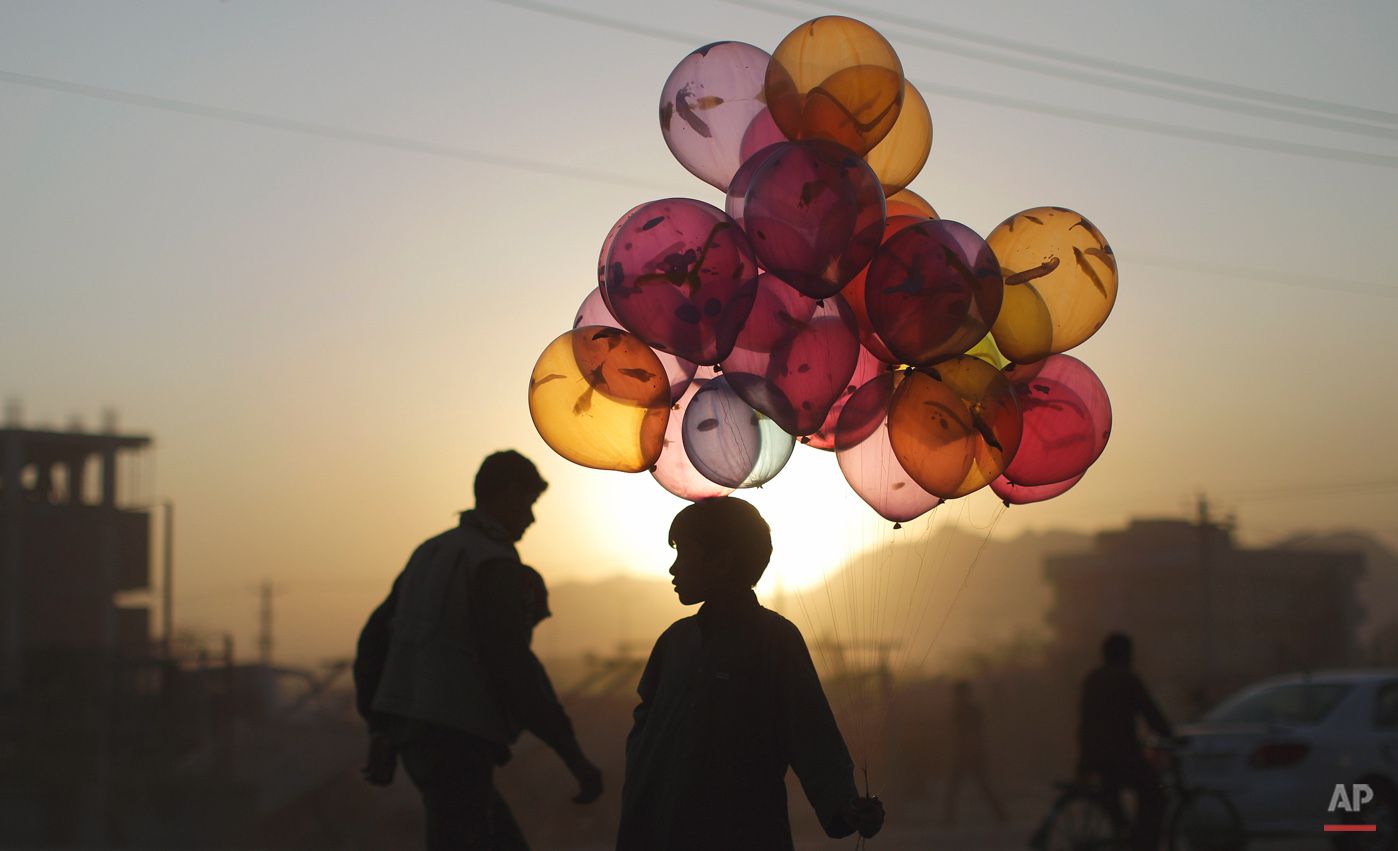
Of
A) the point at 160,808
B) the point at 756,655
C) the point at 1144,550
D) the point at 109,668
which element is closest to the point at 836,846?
the point at 756,655

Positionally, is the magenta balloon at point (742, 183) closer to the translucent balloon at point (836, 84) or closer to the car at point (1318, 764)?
the translucent balloon at point (836, 84)

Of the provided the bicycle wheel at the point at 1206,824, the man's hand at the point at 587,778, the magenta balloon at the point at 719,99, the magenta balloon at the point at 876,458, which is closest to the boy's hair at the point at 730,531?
the magenta balloon at the point at 876,458

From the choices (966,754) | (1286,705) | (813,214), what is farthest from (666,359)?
(966,754)

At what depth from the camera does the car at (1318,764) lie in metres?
8.31

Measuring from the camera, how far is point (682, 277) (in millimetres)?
3199

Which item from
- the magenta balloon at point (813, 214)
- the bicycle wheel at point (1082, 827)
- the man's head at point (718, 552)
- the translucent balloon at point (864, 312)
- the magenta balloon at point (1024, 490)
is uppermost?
the magenta balloon at point (813, 214)

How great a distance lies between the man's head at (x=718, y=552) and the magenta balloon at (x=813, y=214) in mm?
777

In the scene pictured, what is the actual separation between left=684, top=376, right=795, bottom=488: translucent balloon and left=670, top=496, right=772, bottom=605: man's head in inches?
29.7

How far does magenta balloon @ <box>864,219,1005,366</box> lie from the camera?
126 inches

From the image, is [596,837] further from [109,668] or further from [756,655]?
[756,655]

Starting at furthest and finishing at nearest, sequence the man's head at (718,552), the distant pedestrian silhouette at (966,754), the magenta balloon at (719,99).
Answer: the distant pedestrian silhouette at (966,754) < the magenta balloon at (719,99) < the man's head at (718,552)

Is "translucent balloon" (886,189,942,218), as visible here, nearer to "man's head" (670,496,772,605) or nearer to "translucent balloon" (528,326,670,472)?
"translucent balloon" (528,326,670,472)

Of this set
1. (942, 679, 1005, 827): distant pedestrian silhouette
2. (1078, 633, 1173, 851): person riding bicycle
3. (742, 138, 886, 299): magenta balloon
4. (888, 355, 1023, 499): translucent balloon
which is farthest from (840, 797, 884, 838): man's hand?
(942, 679, 1005, 827): distant pedestrian silhouette

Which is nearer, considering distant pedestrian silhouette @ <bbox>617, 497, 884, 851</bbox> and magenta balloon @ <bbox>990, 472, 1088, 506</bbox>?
distant pedestrian silhouette @ <bbox>617, 497, 884, 851</bbox>
